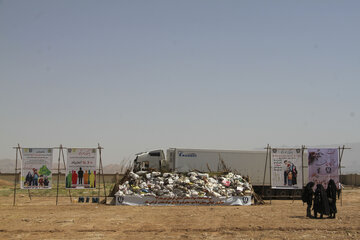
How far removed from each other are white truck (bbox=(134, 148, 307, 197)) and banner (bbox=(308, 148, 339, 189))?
8133 mm

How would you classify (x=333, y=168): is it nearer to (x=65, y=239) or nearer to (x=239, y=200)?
(x=239, y=200)

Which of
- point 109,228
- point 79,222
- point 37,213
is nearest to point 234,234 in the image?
point 109,228

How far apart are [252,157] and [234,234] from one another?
63.7ft

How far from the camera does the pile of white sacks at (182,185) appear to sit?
925 inches

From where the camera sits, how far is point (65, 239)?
1245 centimetres

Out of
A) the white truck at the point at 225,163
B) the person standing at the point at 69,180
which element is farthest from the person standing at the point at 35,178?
the white truck at the point at 225,163

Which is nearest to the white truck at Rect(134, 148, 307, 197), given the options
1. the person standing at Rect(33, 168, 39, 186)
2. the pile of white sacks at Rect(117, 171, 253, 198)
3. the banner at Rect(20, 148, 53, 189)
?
the pile of white sacks at Rect(117, 171, 253, 198)

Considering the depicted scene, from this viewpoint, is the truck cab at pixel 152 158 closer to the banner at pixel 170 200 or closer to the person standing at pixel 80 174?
the banner at pixel 170 200

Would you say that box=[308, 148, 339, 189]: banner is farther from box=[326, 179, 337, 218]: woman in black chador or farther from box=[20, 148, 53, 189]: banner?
box=[20, 148, 53, 189]: banner

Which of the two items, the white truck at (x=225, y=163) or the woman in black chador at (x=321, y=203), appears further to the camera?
the white truck at (x=225, y=163)

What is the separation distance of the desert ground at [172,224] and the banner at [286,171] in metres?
4.49

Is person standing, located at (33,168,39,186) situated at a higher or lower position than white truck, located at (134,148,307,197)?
lower

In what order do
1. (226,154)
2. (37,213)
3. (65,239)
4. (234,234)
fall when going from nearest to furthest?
(65,239)
(234,234)
(37,213)
(226,154)

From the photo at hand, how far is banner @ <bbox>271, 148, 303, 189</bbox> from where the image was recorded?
24.4 m
